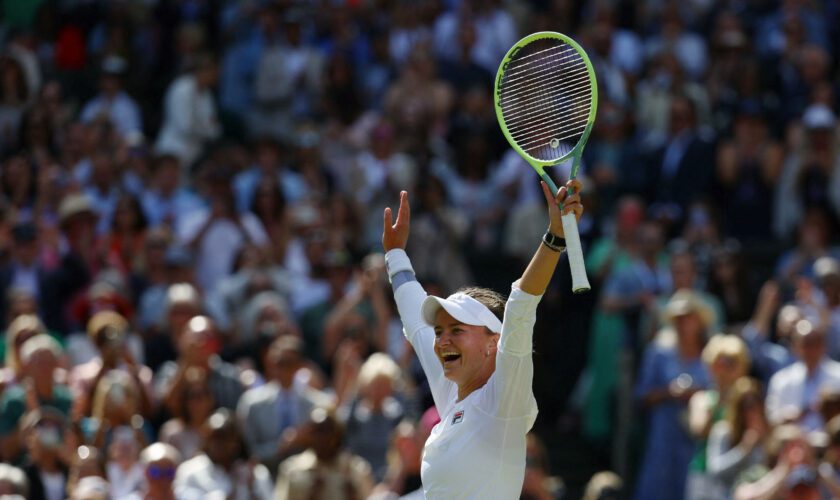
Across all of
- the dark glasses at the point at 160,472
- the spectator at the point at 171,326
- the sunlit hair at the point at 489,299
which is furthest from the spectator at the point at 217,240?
the sunlit hair at the point at 489,299

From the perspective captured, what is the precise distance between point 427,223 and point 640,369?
2.22m

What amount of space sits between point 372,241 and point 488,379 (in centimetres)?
836

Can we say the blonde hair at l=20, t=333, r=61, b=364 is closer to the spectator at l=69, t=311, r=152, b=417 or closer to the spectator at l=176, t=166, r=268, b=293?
the spectator at l=69, t=311, r=152, b=417

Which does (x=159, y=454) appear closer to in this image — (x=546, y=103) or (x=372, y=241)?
(x=546, y=103)

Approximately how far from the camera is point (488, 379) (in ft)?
18.0

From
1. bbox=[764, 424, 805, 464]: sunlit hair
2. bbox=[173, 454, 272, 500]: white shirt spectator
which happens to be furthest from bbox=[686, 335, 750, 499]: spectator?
bbox=[173, 454, 272, 500]: white shirt spectator

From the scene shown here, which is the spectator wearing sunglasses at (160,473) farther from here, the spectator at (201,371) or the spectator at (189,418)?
the spectator at (201,371)

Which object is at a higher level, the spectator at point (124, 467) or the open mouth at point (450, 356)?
the open mouth at point (450, 356)

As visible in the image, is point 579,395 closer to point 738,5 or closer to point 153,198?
point 153,198

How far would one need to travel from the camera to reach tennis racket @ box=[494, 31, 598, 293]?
5504 millimetres

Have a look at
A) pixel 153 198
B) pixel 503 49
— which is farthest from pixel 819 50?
pixel 153 198

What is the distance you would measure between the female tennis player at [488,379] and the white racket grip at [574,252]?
33 mm

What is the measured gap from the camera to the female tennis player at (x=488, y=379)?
16.6 ft

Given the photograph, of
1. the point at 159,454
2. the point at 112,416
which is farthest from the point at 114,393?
the point at 159,454
